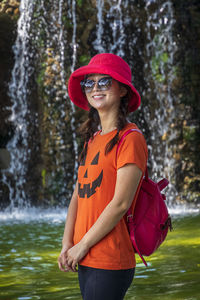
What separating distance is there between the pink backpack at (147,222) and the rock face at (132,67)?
8.72m

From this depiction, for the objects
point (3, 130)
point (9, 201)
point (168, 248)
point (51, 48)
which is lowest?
point (9, 201)

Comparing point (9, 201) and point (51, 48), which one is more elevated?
point (51, 48)

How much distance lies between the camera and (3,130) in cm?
1188

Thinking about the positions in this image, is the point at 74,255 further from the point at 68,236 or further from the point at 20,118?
the point at 20,118

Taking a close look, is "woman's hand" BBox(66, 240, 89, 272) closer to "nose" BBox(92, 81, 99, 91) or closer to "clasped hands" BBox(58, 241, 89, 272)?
"clasped hands" BBox(58, 241, 89, 272)

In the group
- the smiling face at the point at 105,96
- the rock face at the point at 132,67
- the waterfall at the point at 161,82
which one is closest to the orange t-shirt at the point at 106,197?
the smiling face at the point at 105,96

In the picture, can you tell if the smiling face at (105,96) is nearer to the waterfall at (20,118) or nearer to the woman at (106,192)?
the woman at (106,192)

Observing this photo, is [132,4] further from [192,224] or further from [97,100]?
[97,100]

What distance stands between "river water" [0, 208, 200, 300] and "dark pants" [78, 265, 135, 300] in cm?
168

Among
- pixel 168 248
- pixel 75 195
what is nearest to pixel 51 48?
pixel 168 248

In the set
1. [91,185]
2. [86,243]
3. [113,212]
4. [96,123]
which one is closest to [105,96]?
[96,123]

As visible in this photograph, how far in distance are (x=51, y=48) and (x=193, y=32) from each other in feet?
10.5

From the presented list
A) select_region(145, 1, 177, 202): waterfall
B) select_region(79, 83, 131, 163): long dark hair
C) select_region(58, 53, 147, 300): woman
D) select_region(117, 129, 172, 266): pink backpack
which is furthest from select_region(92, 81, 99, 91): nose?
select_region(145, 1, 177, 202): waterfall

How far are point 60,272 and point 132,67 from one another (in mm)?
7499
